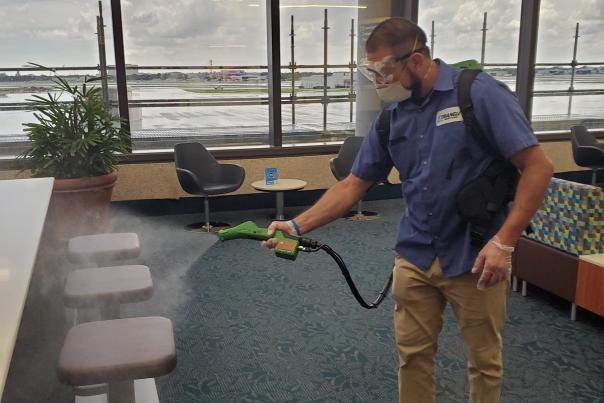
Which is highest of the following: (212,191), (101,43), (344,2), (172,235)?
(344,2)

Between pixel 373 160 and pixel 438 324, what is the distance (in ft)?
2.13

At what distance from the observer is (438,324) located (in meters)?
2.05

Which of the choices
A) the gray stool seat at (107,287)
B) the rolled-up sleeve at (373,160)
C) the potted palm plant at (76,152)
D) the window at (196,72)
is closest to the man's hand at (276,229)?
the rolled-up sleeve at (373,160)

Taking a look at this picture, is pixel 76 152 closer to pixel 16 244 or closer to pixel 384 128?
pixel 16 244

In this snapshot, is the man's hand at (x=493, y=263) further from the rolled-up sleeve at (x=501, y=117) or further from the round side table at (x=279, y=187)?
the round side table at (x=279, y=187)

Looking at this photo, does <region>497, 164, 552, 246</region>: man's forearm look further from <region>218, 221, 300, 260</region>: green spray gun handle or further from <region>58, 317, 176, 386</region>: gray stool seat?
<region>58, 317, 176, 386</region>: gray stool seat

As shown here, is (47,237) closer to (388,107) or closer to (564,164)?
(388,107)

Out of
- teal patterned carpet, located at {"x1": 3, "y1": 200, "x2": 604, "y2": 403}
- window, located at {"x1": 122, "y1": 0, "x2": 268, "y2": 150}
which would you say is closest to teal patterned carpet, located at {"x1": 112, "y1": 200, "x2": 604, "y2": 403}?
teal patterned carpet, located at {"x1": 3, "y1": 200, "x2": 604, "y2": 403}

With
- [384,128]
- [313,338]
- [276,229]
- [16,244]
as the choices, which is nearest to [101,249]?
[16,244]

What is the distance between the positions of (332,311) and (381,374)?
83 centimetres

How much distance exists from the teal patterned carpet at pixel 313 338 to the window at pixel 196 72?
2154mm

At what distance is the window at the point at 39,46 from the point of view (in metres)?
5.86

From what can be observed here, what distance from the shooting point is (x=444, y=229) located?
6.26 ft

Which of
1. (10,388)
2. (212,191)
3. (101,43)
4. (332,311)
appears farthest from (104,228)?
(10,388)
